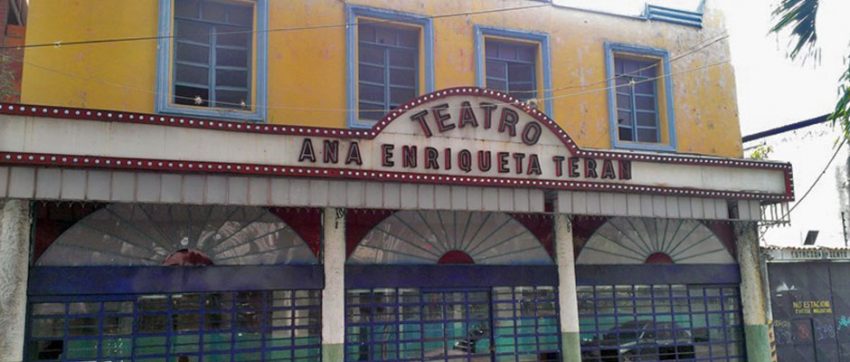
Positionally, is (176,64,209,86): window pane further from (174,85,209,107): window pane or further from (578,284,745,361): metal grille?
(578,284,745,361): metal grille

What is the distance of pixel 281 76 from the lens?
11.3 m

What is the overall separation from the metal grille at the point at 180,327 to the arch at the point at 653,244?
5.21m

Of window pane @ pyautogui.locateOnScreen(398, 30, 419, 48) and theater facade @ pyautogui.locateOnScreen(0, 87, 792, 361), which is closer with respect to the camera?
theater facade @ pyautogui.locateOnScreen(0, 87, 792, 361)

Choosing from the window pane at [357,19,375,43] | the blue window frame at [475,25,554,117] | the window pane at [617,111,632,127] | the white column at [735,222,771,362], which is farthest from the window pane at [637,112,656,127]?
the window pane at [357,19,375,43]

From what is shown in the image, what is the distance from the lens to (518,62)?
44.0 ft

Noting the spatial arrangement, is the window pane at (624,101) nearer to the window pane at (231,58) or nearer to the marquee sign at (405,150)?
the marquee sign at (405,150)

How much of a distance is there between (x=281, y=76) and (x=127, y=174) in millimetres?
3070

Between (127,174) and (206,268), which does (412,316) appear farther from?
(127,174)

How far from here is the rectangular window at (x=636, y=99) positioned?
46.0ft

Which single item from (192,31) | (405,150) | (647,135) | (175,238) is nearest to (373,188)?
(405,150)

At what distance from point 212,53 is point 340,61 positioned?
201cm

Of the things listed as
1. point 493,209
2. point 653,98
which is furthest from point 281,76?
point 653,98

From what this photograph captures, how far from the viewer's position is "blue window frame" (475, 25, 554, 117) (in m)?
13.1

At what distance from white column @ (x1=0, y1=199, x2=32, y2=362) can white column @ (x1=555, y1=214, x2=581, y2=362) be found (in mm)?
8136
